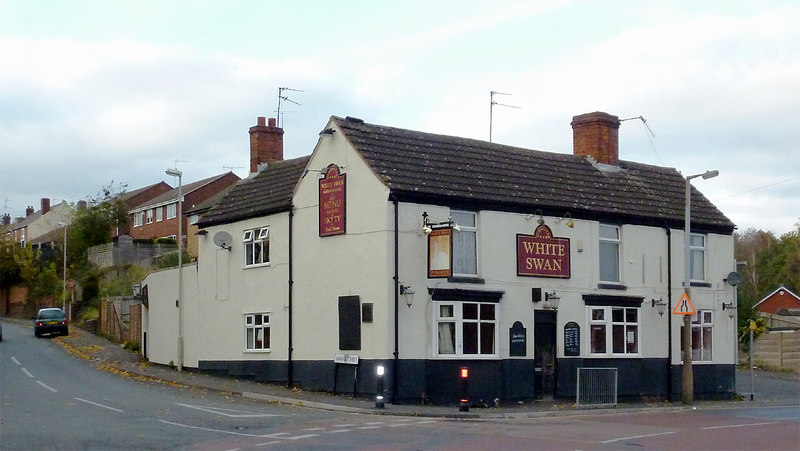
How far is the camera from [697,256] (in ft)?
111

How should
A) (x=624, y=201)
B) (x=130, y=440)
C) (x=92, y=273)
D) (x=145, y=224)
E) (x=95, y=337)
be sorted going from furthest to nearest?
(x=145, y=224), (x=92, y=273), (x=95, y=337), (x=624, y=201), (x=130, y=440)

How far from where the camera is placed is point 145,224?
3130 inches

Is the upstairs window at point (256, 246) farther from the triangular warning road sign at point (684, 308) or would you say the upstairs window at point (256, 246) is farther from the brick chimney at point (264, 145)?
the triangular warning road sign at point (684, 308)

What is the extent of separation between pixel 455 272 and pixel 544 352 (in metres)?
4.19

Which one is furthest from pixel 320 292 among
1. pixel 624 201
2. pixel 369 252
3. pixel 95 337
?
pixel 95 337

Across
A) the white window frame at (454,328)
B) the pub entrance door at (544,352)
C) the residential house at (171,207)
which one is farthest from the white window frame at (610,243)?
the residential house at (171,207)

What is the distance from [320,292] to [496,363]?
560 cm

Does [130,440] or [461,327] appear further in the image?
[461,327]

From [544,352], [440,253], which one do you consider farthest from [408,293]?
[544,352]

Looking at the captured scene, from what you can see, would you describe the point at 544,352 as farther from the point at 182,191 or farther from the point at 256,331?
the point at 182,191

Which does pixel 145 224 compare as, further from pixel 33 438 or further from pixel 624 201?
pixel 33 438

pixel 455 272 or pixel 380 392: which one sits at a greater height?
pixel 455 272

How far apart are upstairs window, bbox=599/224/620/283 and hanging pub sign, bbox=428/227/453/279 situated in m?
7.04

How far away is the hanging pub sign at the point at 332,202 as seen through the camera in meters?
28.5
